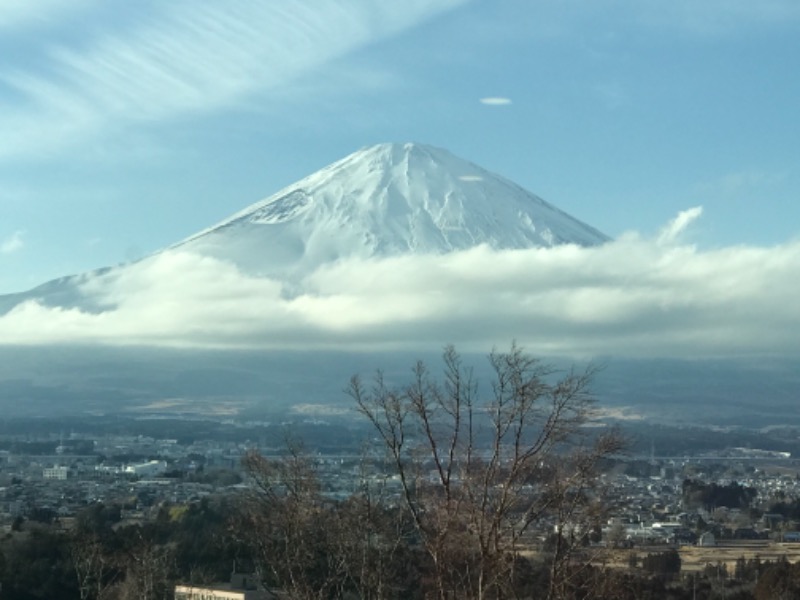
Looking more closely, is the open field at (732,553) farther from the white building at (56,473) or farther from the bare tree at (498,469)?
the white building at (56,473)

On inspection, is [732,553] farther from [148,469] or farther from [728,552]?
[148,469]

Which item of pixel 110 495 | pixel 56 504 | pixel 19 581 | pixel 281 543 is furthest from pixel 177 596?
pixel 110 495

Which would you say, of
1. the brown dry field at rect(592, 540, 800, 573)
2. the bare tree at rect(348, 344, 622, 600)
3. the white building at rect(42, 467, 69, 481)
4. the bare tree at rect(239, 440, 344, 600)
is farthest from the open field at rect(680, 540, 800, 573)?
the white building at rect(42, 467, 69, 481)

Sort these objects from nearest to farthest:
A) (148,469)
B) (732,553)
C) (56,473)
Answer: (732,553), (56,473), (148,469)

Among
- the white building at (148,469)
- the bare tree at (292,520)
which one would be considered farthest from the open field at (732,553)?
the white building at (148,469)

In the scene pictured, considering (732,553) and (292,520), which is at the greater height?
(292,520)

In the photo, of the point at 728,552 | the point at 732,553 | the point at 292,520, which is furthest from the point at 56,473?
the point at 292,520

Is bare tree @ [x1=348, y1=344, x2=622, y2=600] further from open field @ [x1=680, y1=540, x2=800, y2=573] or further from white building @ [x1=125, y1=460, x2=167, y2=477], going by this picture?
white building @ [x1=125, y1=460, x2=167, y2=477]

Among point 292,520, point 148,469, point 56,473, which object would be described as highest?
point 292,520

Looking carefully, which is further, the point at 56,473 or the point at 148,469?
the point at 148,469
